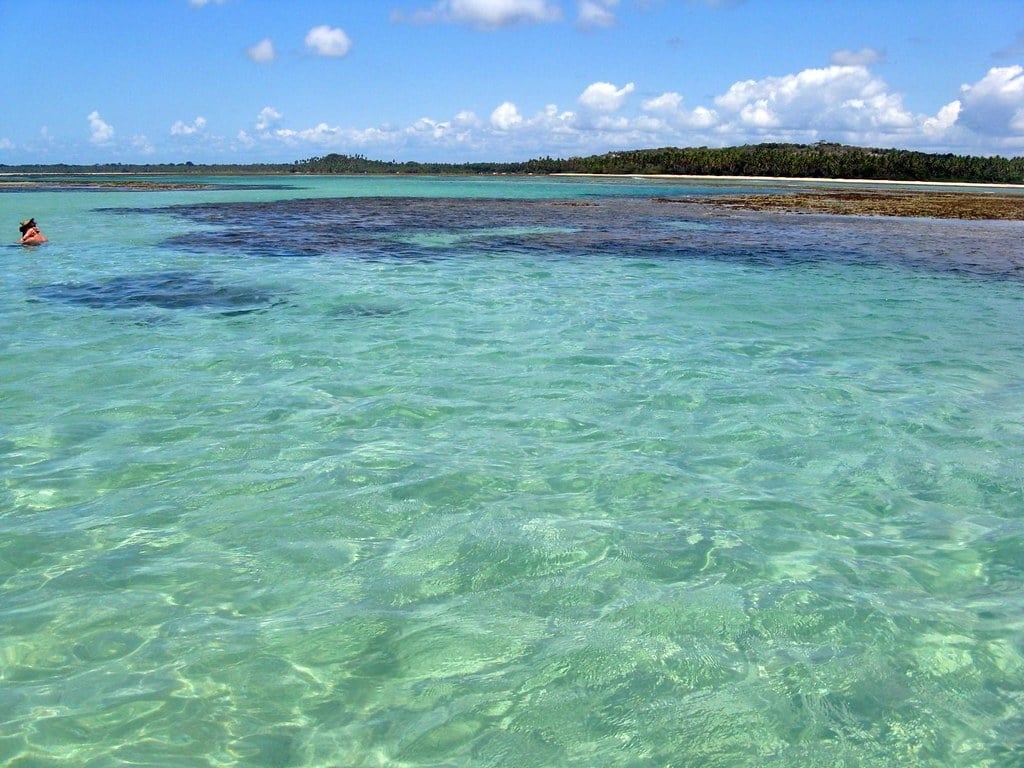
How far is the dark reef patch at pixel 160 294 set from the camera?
1507cm

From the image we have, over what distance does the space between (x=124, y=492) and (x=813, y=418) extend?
7259mm

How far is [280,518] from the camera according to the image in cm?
612

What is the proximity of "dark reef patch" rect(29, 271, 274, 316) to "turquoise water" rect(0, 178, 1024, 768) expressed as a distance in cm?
119

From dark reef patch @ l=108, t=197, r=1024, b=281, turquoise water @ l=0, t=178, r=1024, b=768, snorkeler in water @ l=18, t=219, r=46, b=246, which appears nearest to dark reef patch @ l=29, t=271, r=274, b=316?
turquoise water @ l=0, t=178, r=1024, b=768

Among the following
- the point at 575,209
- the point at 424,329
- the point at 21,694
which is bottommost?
the point at 21,694

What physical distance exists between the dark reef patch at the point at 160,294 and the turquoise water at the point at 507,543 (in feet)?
3.92

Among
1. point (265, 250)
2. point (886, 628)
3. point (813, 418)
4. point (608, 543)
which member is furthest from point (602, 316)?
point (265, 250)

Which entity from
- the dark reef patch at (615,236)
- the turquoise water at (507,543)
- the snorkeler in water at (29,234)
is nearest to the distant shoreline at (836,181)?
the dark reef patch at (615,236)

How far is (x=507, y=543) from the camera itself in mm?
5773

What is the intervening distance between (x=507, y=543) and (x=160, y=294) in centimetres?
1341

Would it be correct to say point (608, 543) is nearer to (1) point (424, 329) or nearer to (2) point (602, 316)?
(1) point (424, 329)

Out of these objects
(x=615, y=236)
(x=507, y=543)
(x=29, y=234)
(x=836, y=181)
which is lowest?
(x=507, y=543)

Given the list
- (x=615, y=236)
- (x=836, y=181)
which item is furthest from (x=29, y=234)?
(x=836, y=181)

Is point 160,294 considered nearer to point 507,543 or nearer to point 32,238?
point 32,238
